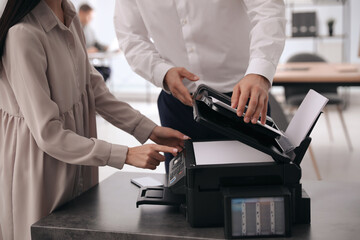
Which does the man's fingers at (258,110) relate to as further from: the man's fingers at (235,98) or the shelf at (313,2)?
the shelf at (313,2)

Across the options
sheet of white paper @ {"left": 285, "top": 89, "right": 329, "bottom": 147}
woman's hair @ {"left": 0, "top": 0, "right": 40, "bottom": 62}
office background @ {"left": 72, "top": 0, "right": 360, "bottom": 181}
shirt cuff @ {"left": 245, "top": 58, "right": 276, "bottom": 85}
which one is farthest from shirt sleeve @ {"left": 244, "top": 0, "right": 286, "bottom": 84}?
office background @ {"left": 72, "top": 0, "right": 360, "bottom": 181}

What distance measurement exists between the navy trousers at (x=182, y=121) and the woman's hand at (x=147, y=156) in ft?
1.22

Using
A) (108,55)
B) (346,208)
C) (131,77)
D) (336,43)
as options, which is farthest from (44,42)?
(131,77)

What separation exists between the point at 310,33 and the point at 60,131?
6109 millimetres

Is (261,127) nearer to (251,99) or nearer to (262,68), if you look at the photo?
(251,99)

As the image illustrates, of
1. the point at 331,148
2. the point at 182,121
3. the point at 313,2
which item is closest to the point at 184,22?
the point at 182,121

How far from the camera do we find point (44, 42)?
3.89 feet

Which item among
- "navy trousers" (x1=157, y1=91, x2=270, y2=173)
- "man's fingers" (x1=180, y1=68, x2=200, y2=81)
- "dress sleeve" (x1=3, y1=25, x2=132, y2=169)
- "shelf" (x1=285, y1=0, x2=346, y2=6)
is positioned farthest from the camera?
"shelf" (x1=285, y1=0, x2=346, y2=6)

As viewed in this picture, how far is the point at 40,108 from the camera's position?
114 cm

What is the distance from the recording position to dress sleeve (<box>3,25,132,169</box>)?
1.12 meters

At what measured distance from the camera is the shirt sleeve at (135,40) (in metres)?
1.59

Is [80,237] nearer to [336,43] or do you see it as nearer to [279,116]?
[279,116]

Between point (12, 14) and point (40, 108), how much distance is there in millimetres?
245

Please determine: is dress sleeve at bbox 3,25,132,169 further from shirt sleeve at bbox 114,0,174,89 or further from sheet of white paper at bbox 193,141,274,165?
shirt sleeve at bbox 114,0,174,89
